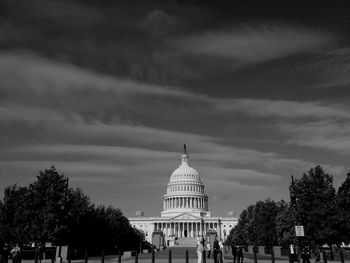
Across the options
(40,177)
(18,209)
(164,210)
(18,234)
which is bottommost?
(18,234)

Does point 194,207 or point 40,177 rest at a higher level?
point 194,207

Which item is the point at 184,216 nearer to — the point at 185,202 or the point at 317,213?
the point at 185,202

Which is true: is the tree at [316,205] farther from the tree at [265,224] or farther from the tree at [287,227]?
the tree at [265,224]

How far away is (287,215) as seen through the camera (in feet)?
164

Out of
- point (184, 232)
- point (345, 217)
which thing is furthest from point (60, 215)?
point (184, 232)

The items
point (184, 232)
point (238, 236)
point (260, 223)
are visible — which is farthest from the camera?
point (184, 232)

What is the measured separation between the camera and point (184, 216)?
180 meters

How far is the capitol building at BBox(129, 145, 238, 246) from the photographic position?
589ft

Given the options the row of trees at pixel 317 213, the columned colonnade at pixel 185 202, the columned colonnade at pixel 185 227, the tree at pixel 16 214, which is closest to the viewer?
the row of trees at pixel 317 213

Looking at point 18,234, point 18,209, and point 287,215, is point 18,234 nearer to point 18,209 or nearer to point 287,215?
point 18,209

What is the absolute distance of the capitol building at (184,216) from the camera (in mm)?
179500

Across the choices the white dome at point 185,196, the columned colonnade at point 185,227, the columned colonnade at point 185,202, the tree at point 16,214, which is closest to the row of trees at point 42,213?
the tree at point 16,214

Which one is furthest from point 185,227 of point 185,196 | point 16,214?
point 16,214

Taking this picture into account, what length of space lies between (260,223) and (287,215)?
19810 mm
